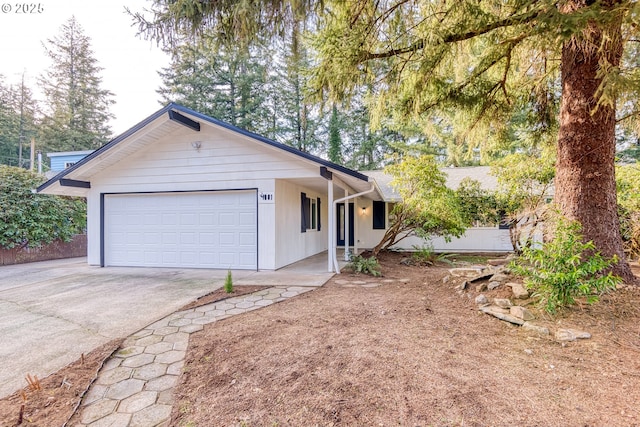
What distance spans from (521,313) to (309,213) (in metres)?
7.75

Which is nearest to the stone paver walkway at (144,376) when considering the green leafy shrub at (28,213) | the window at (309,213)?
the window at (309,213)

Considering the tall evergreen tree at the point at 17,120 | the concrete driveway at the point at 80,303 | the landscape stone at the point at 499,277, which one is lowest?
the concrete driveway at the point at 80,303

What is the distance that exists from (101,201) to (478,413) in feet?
32.9

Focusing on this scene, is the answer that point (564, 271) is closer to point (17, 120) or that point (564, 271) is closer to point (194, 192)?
point (194, 192)

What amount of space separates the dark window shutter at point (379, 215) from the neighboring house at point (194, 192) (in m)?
4.83

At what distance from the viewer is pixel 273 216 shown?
7.61 m

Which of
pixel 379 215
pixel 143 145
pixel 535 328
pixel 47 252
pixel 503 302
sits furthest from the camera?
pixel 379 215

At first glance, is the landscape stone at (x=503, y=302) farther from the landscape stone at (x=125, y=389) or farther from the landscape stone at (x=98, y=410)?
the landscape stone at (x=98, y=410)

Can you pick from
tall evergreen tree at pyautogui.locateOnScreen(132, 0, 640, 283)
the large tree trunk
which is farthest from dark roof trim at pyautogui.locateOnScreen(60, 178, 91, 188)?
the large tree trunk

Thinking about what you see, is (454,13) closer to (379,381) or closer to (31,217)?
(379,381)

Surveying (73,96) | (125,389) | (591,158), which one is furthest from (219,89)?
(125,389)

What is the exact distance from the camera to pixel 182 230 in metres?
8.32

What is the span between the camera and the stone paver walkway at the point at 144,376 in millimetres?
2188

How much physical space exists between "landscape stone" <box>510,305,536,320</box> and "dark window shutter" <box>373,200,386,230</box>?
9.47 metres
